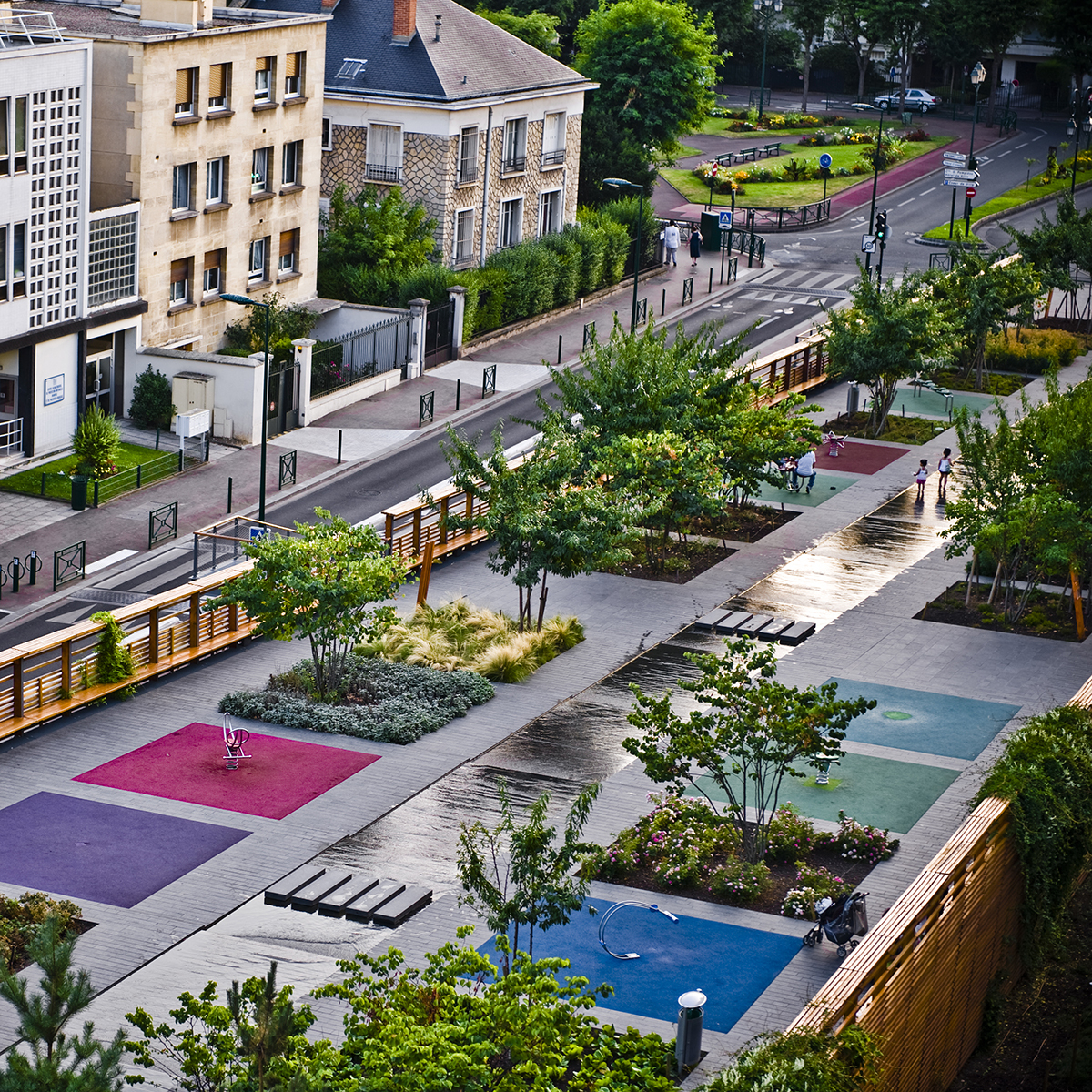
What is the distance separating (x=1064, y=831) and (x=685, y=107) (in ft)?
210

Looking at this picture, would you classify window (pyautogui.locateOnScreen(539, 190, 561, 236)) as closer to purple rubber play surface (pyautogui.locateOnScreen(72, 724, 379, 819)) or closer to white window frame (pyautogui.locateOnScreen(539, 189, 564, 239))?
white window frame (pyautogui.locateOnScreen(539, 189, 564, 239))

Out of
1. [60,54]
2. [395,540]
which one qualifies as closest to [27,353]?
[60,54]

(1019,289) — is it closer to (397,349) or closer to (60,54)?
(397,349)

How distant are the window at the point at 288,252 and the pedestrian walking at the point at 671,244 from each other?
2108cm

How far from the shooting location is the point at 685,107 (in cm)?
8400

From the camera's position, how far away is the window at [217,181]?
54719 millimetres

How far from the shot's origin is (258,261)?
58.1 m

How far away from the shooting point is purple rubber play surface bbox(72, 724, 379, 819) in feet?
94.9

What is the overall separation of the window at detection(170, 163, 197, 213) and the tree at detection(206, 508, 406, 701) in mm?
23124

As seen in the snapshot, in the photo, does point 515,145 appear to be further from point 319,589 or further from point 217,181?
point 319,589

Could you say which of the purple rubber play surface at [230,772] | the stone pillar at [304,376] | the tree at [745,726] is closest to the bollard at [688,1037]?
the tree at [745,726]

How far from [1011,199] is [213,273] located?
49985 millimetres

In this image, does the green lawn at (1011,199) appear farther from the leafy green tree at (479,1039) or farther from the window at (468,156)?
the leafy green tree at (479,1039)

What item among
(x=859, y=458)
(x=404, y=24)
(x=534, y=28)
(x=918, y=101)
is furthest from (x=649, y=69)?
(x=918, y=101)
